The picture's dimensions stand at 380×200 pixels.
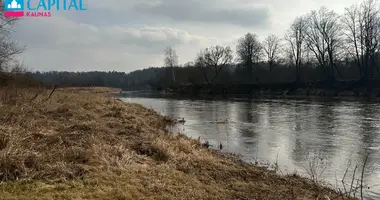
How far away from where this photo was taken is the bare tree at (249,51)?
253 feet

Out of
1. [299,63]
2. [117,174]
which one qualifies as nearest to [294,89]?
[299,63]

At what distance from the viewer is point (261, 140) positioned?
1438 centimetres

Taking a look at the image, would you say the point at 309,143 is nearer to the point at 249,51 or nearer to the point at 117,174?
the point at 117,174

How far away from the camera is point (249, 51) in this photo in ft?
256

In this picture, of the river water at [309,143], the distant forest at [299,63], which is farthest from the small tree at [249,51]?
the river water at [309,143]

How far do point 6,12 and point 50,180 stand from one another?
583 inches

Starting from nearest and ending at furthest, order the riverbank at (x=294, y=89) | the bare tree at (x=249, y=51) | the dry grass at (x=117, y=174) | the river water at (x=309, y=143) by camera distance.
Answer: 1. the dry grass at (x=117, y=174)
2. the river water at (x=309, y=143)
3. the riverbank at (x=294, y=89)
4. the bare tree at (x=249, y=51)

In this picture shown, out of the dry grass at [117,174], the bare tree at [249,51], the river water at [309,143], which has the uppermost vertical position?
the bare tree at [249,51]

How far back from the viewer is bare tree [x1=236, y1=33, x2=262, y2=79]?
77.0 metres

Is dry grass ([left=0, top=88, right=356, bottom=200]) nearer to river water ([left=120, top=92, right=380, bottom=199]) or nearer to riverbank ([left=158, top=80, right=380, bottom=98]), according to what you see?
river water ([left=120, top=92, right=380, bottom=199])

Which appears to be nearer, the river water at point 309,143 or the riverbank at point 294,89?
the river water at point 309,143

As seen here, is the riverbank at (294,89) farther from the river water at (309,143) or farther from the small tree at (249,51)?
the river water at (309,143)

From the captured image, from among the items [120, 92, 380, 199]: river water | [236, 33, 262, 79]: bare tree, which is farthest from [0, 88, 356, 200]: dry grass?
[236, 33, 262, 79]: bare tree

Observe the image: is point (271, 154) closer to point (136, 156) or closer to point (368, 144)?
point (368, 144)
